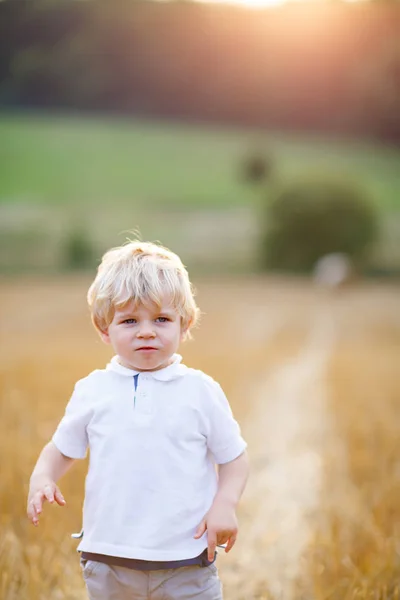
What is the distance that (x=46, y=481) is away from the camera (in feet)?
6.27

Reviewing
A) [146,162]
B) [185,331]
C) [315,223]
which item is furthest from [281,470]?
[146,162]

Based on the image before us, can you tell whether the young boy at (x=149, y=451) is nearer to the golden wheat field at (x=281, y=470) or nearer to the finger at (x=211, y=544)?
the finger at (x=211, y=544)

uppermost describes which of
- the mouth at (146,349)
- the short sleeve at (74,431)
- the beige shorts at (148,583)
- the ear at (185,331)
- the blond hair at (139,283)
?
→ the blond hair at (139,283)

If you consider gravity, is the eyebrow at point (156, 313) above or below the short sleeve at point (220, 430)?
above

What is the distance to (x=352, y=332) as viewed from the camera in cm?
1478

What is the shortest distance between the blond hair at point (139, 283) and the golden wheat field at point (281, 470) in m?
1.11

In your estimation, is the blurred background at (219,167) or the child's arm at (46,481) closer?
the child's arm at (46,481)

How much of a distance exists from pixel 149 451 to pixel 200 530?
0.66 feet

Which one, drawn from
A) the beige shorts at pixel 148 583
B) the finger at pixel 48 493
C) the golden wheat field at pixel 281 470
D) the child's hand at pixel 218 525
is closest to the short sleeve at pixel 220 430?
the child's hand at pixel 218 525

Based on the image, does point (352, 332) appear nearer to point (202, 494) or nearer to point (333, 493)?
point (333, 493)

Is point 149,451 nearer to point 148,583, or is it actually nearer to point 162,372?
point 162,372

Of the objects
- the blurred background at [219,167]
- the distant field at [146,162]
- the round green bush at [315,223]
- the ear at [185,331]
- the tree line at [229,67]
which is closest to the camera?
the ear at [185,331]

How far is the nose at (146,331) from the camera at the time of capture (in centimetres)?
186

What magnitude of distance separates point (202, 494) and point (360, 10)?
759 inches
